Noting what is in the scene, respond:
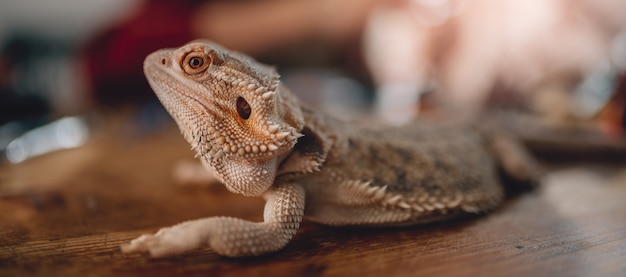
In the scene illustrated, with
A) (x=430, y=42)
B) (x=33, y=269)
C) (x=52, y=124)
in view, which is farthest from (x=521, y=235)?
(x=52, y=124)

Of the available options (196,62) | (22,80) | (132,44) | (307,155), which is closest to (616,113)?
(307,155)

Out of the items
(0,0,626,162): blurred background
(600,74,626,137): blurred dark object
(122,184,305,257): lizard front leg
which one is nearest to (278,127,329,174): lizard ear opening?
(122,184,305,257): lizard front leg

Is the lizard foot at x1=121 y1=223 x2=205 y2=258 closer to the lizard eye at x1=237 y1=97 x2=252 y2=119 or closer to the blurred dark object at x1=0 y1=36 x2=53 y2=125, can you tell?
A: the lizard eye at x1=237 y1=97 x2=252 y2=119

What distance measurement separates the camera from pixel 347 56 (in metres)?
5.36

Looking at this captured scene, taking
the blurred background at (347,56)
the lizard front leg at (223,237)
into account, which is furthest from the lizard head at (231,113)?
the blurred background at (347,56)

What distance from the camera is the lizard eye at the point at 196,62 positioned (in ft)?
4.20

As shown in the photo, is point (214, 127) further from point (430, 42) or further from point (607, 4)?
point (607, 4)

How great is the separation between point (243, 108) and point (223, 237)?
Result: 0.38 m

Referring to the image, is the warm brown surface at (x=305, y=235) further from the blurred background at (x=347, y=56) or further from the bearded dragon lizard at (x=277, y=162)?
the blurred background at (x=347, y=56)

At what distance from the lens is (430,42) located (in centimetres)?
389

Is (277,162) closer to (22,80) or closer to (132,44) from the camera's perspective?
(132,44)

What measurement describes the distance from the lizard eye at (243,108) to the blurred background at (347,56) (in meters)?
1.23

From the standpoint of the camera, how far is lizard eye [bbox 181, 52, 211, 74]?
1281 millimetres

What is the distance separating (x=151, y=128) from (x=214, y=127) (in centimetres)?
292
